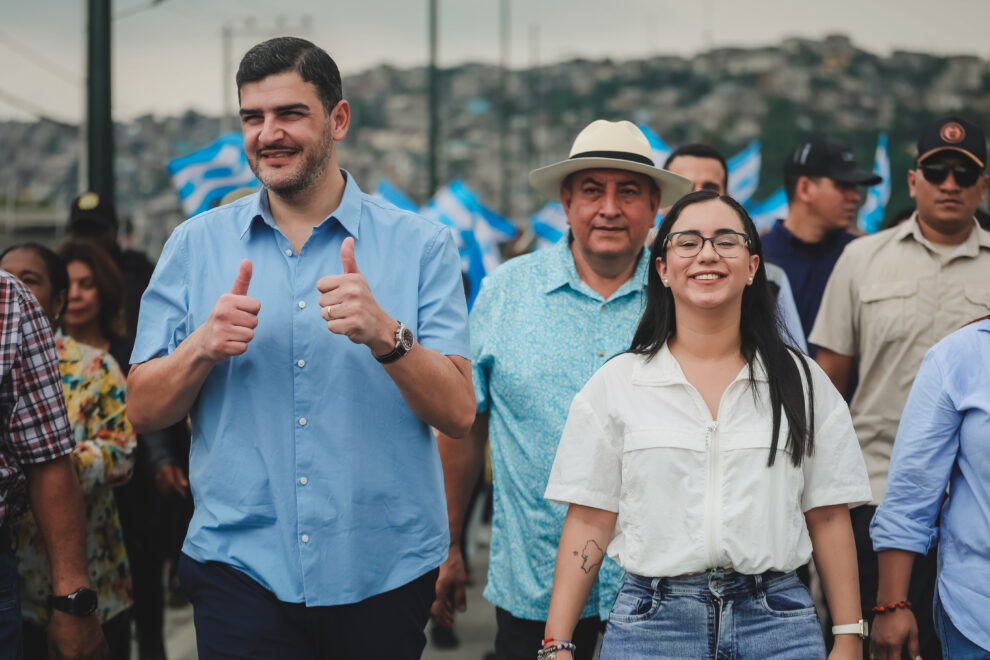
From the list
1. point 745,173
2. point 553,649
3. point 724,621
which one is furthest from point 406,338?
point 745,173

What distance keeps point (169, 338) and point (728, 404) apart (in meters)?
1.54

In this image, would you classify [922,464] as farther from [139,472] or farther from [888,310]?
[139,472]

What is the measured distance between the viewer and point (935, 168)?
16.5 feet

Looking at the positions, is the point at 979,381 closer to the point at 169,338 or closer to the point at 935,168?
the point at 935,168

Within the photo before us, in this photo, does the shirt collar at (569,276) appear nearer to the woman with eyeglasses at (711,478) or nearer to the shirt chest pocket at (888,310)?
the woman with eyeglasses at (711,478)

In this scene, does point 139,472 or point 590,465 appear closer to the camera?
point 590,465

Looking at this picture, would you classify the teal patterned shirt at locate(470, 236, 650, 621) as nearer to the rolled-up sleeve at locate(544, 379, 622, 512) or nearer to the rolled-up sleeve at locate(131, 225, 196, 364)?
the rolled-up sleeve at locate(544, 379, 622, 512)

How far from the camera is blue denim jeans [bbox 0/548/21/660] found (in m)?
3.44

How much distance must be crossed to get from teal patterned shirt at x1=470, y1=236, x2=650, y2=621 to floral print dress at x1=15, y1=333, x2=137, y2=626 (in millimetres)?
1587

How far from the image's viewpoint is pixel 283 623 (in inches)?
124

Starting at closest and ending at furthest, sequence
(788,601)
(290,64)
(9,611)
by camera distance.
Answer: (788,601), (290,64), (9,611)

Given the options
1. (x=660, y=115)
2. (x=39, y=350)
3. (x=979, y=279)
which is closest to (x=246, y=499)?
(x=39, y=350)

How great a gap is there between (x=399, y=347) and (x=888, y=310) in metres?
2.75

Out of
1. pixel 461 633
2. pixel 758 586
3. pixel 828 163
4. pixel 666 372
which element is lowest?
pixel 461 633
